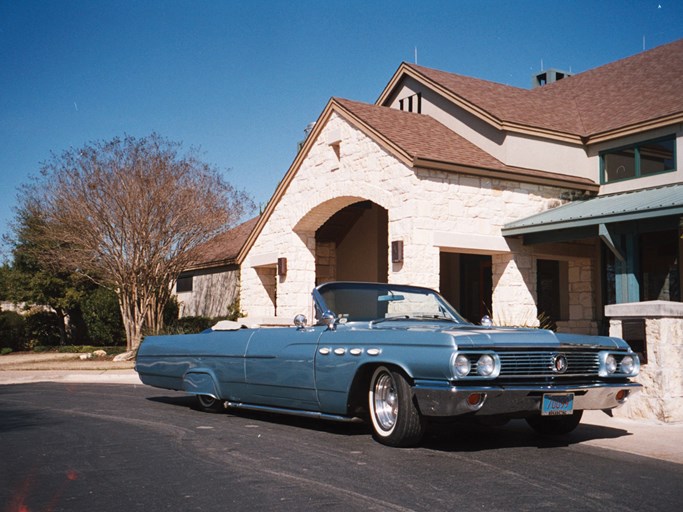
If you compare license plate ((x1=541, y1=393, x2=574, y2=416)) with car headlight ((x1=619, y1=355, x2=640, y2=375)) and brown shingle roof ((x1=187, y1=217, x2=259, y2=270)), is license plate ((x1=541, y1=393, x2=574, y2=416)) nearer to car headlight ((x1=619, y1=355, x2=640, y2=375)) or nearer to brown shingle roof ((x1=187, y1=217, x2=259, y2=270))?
car headlight ((x1=619, y1=355, x2=640, y2=375))

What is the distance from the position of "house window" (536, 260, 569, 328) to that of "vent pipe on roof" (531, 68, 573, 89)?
27.4 feet

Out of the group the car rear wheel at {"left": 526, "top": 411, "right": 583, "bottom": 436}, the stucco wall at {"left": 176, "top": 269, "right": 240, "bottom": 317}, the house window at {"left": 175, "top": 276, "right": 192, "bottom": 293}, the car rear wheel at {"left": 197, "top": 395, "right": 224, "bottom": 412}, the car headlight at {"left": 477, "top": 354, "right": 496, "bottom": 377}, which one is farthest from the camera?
the house window at {"left": 175, "top": 276, "right": 192, "bottom": 293}

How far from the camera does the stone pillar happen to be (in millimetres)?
7465

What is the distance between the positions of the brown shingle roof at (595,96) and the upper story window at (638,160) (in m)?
0.57

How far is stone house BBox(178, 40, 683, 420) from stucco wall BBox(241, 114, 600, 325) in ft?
0.12

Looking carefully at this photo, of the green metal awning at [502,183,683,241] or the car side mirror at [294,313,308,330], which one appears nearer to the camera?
the car side mirror at [294,313,308,330]

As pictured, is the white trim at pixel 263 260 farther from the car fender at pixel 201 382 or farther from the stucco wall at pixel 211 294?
the car fender at pixel 201 382

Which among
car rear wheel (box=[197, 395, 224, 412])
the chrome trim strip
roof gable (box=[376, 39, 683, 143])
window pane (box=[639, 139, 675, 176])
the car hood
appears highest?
roof gable (box=[376, 39, 683, 143])

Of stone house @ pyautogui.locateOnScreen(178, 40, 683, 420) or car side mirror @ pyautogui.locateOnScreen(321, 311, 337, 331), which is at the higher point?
stone house @ pyautogui.locateOnScreen(178, 40, 683, 420)

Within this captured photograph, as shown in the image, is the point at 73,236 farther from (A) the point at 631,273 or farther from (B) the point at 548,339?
(B) the point at 548,339

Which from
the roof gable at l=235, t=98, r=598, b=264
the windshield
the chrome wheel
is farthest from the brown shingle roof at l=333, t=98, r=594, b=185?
the chrome wheel

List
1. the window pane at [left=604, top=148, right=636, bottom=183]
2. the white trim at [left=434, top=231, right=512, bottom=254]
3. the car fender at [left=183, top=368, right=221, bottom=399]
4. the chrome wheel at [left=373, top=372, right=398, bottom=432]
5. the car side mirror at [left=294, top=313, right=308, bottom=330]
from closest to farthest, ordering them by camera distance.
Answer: the chrome wheel at [left=373, top=372, right=398, bottom=432], the car side mirror at [left=294, top=313, right=308, bottom=330], the car fender at [left=183, top=368, right=221, bottom=399], the white trim at [left=434, top=231, right=512, bottom=254], the window pane at [left=604, top=148, right=636, bottom=183]

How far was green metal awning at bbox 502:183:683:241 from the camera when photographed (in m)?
12.7

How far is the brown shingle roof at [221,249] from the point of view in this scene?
69.2 ft
